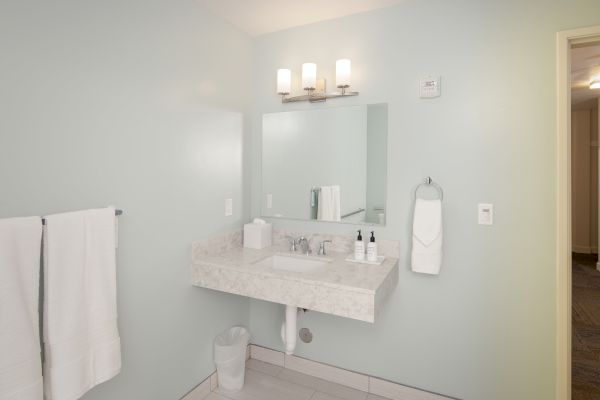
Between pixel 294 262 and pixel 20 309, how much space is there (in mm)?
1386

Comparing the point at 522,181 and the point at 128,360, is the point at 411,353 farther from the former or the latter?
the point at 128,360

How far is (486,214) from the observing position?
1.80 m

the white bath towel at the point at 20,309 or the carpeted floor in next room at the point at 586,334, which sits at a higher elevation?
the white bath towel at the point at 20,309

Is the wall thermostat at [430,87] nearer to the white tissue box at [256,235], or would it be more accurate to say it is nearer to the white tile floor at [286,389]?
the white tissue box at [256,235]

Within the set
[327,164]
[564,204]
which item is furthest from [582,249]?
[327,164]

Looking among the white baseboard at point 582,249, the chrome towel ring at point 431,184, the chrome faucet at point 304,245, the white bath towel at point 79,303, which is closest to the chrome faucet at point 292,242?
the chrome faucet at point 304,245

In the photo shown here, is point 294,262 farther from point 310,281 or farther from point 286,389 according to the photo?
point 286,389

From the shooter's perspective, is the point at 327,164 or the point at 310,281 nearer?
the point at 310,281

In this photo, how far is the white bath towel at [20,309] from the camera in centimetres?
105

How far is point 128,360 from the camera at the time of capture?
5.34 ft

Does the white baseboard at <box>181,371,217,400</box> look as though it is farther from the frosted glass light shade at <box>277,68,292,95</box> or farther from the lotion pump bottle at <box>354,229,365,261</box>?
the frosted glass light shade at <box>277,68,292,95</box>

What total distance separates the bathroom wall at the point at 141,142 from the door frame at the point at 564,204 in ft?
6.14

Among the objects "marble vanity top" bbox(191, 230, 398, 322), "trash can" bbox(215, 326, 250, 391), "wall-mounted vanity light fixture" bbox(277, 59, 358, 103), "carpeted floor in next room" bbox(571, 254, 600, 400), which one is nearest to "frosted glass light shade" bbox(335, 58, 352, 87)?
"wall-mounted vanity light fixture" bbox(277, 59, 358, 103)

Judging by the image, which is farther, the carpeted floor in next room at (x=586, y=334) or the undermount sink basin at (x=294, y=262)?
the carpeted floor in next room at (x=586, y=334)
